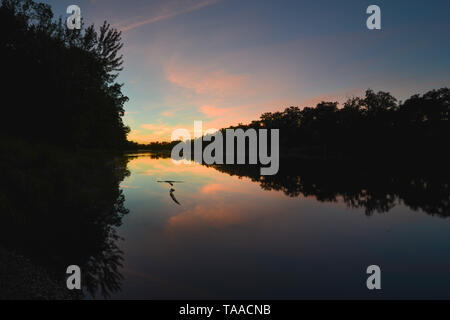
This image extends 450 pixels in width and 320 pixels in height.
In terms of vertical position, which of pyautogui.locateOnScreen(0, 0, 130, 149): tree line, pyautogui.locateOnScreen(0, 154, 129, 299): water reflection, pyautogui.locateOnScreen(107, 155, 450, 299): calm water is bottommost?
pyautogui.locateOnScreen(107, 155, 450, 299): calm water

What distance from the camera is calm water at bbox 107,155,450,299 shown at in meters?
9.84

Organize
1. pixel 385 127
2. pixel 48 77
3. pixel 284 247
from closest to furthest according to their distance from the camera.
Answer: pixel 284 247 < pixel 48 77 < pixel 385 127

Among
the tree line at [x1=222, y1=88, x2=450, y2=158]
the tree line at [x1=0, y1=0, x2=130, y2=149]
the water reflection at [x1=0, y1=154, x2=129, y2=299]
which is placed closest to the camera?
the water reflection at [x1=0, y1=154, x2=129, y2=299]

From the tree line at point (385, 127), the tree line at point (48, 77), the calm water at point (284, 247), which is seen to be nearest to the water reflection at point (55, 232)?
the calm water at point (284, 247)

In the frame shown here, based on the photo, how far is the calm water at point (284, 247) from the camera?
9.84 m

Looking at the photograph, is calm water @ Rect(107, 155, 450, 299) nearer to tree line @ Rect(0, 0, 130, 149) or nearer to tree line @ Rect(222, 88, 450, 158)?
tree line @ Rect(0, 0, 130, 149)

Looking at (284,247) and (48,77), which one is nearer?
(284,247)

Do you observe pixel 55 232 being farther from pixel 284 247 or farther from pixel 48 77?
pixel 48 77

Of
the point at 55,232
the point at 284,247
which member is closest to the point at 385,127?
the point at 284,247

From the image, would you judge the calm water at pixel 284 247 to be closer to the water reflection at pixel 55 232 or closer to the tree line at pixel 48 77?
the water reflection at pixel 55 232

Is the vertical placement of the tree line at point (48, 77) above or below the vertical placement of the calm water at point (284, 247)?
above

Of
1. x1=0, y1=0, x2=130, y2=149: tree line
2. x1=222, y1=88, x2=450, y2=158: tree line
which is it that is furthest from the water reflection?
x1=222, y1=88, x2=450, y2=158: tree line

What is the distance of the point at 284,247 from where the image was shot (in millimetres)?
14156
